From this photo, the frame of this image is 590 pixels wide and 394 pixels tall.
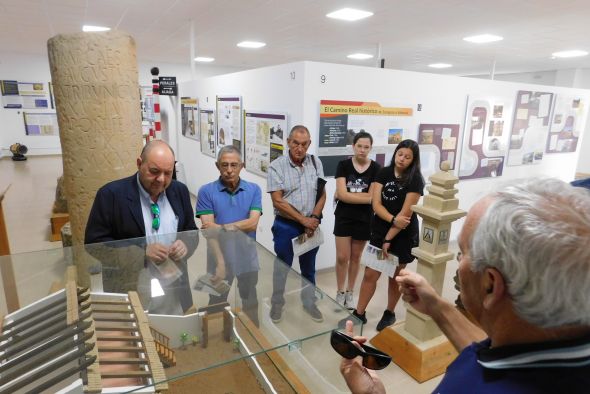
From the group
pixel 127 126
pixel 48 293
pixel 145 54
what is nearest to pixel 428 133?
pixel 127 126

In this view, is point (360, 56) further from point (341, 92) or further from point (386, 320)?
point (386, 320)

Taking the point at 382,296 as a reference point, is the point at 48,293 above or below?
above

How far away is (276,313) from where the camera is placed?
1.31m

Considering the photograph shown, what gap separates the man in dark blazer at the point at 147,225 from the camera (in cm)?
151

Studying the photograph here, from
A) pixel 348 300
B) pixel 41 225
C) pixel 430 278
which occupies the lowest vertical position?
pixel 41 225

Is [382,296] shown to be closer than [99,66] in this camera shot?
No

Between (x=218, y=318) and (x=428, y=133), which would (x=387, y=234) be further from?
(x=428, y=133)

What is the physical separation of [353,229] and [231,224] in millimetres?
1239

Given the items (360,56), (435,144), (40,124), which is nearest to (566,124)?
(435,144)

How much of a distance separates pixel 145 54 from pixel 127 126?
365 inches

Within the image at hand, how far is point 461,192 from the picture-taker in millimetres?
5199

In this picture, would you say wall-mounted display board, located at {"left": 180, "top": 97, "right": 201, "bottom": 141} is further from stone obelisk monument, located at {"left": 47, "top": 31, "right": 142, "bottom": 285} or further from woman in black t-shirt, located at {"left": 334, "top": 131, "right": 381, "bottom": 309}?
woman in black t-shirt, located at {"left": 334, "top": 131, "right": 381, "bottom": 309}

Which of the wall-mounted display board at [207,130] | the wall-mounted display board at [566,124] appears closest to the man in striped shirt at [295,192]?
the wall-mounted display board at [207,130]

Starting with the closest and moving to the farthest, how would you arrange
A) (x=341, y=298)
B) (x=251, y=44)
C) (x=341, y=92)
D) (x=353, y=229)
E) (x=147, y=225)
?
(x=147, y=225), (x=353, y=229), (x=341, y=298), (x=341, y=92), (x=251, y=44)
